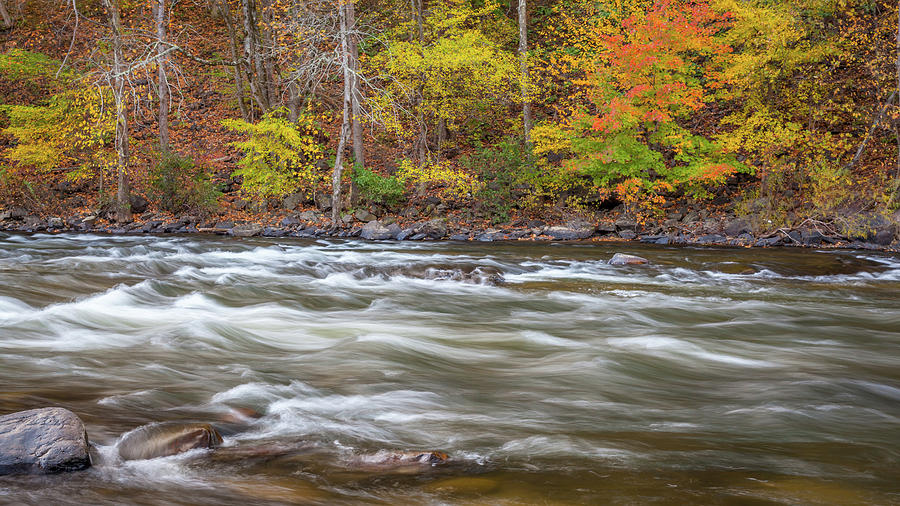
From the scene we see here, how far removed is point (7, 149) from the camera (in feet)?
72.7

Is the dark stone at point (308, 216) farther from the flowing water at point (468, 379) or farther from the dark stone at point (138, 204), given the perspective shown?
the flowing water at point (468, 379)

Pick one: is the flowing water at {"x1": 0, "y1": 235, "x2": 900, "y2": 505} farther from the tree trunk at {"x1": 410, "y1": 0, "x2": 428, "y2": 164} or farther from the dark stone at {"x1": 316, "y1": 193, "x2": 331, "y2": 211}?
the tree trunk at {"x1": 410, "y1": 0, "x2": 428, "y2": 164}

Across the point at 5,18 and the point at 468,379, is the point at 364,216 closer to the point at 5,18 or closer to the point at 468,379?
the point at 468,379

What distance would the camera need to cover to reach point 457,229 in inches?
789

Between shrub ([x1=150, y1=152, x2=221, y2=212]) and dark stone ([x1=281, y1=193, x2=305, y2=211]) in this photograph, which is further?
dark stone ([x1=281, y1=193, x2=305, y2=211])

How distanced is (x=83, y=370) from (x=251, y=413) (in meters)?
1.99

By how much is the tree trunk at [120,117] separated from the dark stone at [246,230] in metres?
3.41

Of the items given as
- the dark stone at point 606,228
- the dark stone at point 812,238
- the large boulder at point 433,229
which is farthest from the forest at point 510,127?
the large boulder at point 433,229

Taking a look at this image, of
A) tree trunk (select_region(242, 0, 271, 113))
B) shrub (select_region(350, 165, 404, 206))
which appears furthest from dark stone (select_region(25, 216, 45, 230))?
shrub (select_region(350, 165, 404, 206))

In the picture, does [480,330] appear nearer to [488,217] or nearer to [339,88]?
[488,217]

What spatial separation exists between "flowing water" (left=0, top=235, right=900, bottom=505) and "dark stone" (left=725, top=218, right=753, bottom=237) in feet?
16.6

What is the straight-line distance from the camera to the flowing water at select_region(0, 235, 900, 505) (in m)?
3.72

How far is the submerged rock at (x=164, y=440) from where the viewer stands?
3.95 m

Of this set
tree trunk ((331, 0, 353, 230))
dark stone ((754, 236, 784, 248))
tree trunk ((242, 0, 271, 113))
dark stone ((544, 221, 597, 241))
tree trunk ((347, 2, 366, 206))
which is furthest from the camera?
tree trunk ((242, 0, 271, 113))
